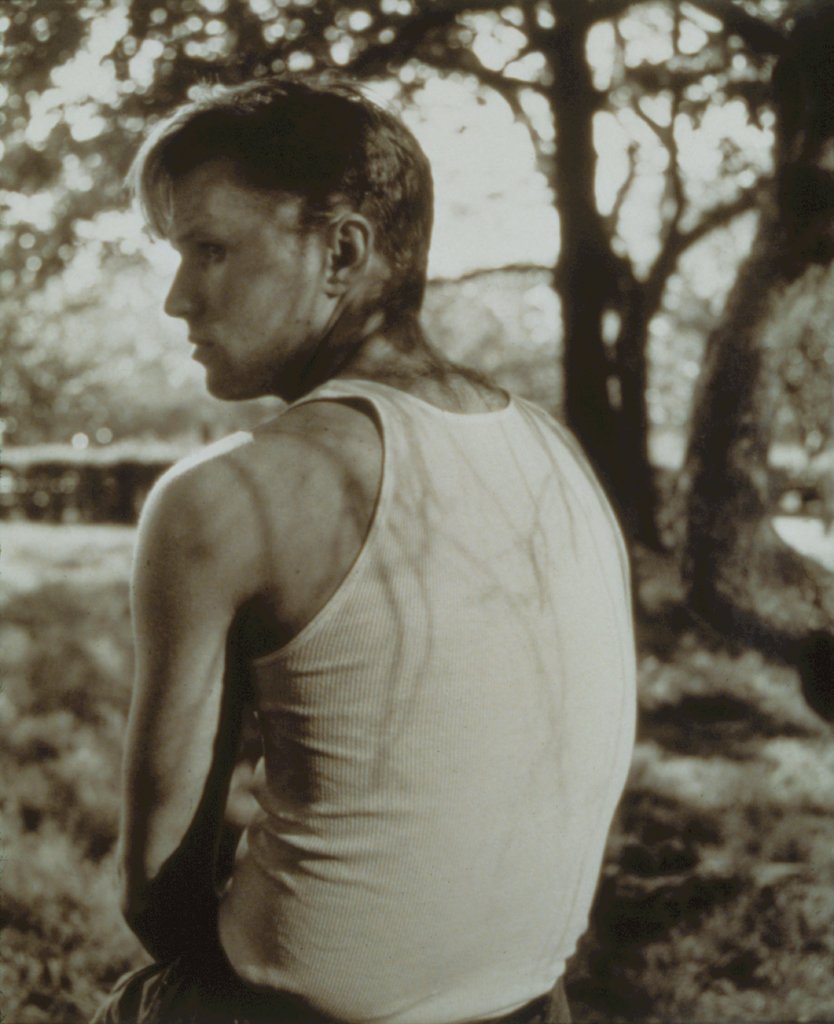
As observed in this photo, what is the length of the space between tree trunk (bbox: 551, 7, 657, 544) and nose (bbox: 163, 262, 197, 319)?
222 cm

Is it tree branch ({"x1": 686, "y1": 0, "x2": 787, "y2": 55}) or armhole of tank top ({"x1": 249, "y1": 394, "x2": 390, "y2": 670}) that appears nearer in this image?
armhole of tank top ({"x1": 249, "y1": 394, "x2": 390, "y2": 670})

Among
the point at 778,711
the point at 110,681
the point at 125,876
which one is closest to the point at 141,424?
the point at 110,681

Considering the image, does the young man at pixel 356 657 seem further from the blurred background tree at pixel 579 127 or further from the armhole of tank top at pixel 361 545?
the blurred background tree at pixel 579 127

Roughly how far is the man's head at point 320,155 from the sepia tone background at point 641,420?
3.7 inches

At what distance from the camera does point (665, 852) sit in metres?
3.57

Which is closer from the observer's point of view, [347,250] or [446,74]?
[347,250]

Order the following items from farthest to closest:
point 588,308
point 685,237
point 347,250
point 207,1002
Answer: point 685,237, point 588,308, point 347,250, point 207,1002

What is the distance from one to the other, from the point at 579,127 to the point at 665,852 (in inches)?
98.2

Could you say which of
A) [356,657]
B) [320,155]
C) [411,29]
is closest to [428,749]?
[356,657]

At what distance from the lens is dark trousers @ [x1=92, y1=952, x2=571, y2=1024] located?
41.8 inches

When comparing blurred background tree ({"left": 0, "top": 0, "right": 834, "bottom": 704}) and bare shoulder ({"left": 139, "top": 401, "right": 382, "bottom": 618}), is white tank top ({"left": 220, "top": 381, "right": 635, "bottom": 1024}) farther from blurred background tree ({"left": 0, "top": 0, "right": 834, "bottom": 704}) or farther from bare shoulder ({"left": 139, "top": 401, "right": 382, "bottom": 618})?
blurred background tree ({"left": 0, "top": 0, "right": 834, "bottom": 704})

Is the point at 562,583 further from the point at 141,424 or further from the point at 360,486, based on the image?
the point at 141,424

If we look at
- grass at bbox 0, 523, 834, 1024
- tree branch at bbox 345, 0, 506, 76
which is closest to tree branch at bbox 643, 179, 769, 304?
tree branch at bbox 345, 0, 506, 76

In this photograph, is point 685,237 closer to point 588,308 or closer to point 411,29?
point 588,308
